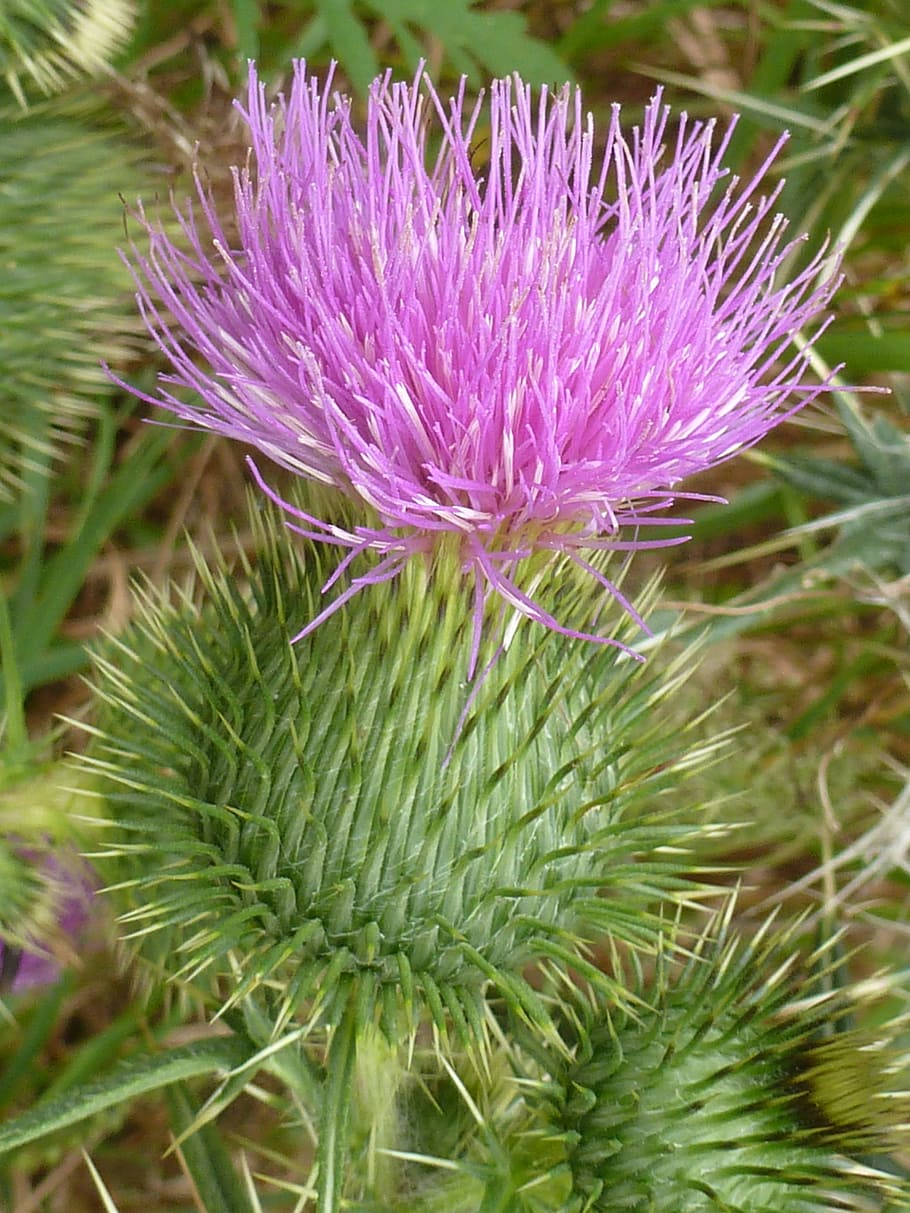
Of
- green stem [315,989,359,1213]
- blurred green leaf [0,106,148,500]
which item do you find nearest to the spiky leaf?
green stem [315,989,359,1213]

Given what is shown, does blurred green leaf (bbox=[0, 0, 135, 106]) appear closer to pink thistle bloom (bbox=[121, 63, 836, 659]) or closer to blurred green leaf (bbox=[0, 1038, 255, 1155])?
pink thistle bloom (bbox=[121, 63, 836, 659])

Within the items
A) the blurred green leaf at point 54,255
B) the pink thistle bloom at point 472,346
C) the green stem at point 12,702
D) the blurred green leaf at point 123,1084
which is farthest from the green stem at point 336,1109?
the blurred green leaf at point 54,255

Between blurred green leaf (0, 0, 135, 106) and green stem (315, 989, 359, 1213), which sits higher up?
blurred green leaf (0, 0, 135, 106)

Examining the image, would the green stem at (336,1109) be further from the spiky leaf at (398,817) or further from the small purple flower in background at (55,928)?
the small purple flower in background at (55,928)

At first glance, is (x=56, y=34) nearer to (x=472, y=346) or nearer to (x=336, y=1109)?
(x=472, y=346)

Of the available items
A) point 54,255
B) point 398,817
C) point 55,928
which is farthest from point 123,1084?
point 54,255
